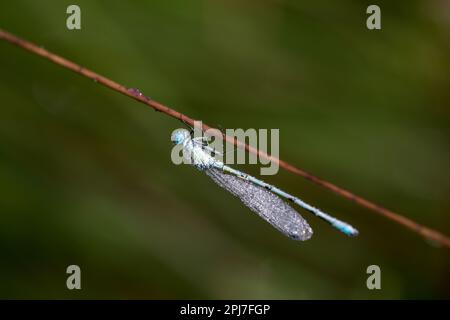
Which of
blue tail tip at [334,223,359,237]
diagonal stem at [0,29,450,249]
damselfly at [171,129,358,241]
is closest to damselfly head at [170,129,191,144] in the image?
damselfly at [171,129,358,241]

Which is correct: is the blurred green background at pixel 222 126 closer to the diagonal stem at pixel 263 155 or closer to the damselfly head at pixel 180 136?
the damselfly head at pixel 180 136

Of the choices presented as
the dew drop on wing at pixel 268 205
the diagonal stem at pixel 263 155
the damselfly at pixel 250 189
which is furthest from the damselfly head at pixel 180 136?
the diagonal stem at pixel 263 155

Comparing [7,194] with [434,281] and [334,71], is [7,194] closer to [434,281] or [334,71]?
[334,71]

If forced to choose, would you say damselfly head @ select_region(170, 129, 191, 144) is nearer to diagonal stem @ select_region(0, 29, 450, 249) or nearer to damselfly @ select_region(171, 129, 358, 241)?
damselfly @ select_region(171, 129, 358, 241)

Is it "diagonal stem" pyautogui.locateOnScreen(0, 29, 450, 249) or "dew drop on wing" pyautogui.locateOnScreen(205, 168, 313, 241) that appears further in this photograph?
"dew drop on wing" pyautogui.locateOnScreen(205, 168, 313, 241)

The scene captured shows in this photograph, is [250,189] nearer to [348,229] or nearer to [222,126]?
[222,126]

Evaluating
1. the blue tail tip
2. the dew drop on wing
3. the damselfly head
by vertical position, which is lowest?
the blue tail tip

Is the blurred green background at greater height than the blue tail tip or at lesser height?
greater
